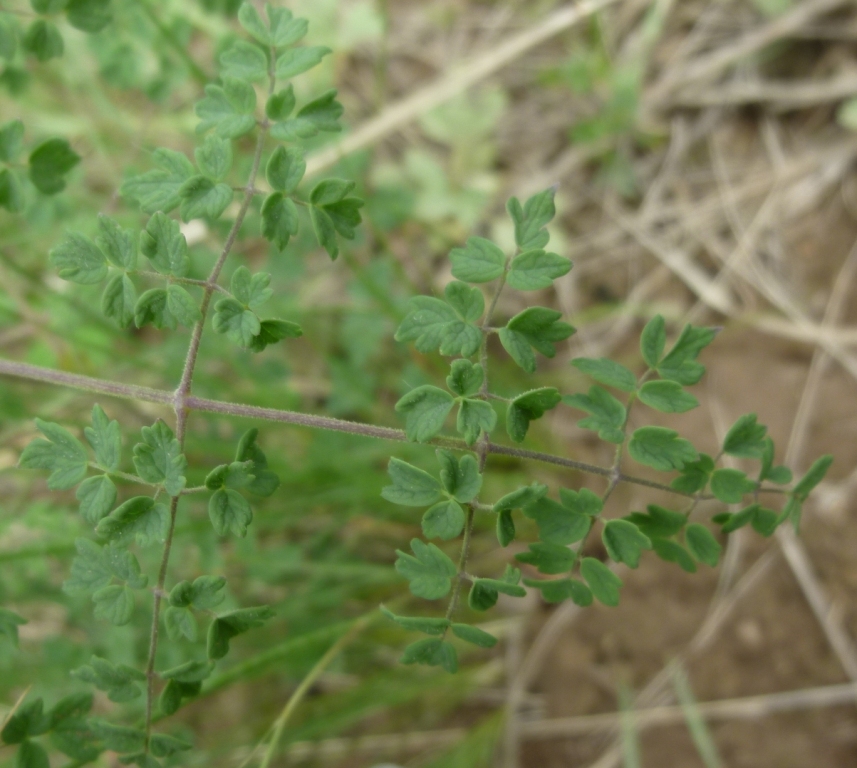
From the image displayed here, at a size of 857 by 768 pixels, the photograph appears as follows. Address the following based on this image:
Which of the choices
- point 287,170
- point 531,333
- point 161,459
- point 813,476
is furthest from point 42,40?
point 813,476

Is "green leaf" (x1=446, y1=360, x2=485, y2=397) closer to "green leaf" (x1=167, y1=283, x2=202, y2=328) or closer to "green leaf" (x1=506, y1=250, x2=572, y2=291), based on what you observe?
"green leaf" (x1=506, y1=250, x2=572, y2=291)

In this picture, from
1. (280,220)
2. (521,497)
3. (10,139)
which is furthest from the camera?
(10,139)

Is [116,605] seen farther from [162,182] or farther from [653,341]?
[653,341]

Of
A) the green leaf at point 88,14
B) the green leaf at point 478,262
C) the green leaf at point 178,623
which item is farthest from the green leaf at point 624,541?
the green leaf at point 88,14

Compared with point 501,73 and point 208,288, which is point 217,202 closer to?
point 208,288

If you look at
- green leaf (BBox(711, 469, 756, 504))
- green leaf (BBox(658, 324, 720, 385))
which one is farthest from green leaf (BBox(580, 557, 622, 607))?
green leaf (BBox(658, 324, 720, 385))

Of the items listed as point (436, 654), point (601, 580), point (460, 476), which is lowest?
point (436, 654)
